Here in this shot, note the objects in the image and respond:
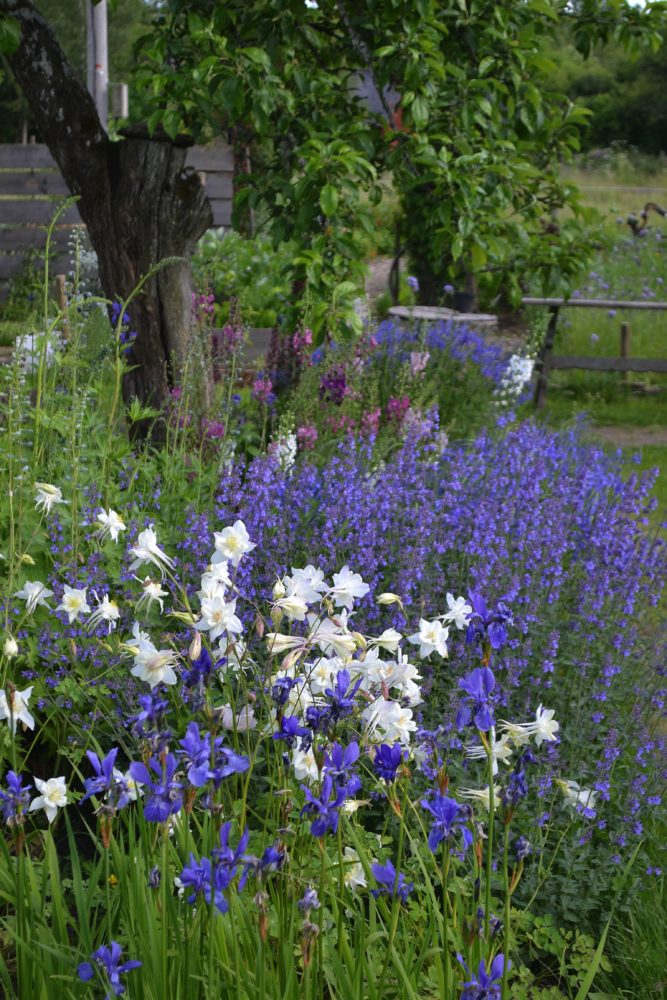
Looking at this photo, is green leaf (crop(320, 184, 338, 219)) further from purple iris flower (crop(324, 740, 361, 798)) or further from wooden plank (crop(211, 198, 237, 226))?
wooden plank (crop(211, 198, 237, 226))

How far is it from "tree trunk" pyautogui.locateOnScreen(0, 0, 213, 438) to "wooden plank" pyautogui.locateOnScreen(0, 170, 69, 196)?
8.44 m

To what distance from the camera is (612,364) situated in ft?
33.3

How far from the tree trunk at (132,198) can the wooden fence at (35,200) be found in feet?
25.8

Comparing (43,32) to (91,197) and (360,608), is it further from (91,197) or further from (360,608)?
(360,608)

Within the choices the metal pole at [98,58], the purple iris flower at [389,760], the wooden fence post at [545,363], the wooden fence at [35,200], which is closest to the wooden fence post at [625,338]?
the wooden fence post at [545,363]

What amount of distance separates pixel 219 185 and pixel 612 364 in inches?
228

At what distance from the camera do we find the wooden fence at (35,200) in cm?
1305

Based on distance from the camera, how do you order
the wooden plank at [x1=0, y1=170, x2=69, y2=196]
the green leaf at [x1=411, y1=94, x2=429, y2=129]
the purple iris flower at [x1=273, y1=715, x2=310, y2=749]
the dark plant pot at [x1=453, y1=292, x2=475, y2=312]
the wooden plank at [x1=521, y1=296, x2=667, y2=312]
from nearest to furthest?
the purple iris flower at [x1=273, y1=715, x2=310, y2=749]
the green leaf at [x1=411, y1=94, x2=429, y2=129]
the wooden plank at [x1=521, y1=296, x2=667, y2=312]
the dark plant pot at [x1=453, y1=292, x2=475, y2=312]
the wooden plank at [x1=0, y1=170, x2=69, y2=196]

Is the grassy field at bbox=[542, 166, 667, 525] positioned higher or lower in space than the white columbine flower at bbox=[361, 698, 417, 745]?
lower

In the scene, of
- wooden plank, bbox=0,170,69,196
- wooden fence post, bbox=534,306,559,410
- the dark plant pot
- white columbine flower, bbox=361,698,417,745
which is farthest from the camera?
wooden plank, bbox=0,170,69,196

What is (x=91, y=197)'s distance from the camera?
5312mm

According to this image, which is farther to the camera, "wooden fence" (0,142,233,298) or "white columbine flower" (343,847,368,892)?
"wooden fence" (0,142,233,298)

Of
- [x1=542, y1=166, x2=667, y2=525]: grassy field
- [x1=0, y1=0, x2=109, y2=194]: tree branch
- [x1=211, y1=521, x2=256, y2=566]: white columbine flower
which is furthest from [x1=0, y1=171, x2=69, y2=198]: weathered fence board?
[x1=211, y1=521, x2=256, y2=566]: white columbine flower

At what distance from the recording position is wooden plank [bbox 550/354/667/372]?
10.0 meters
